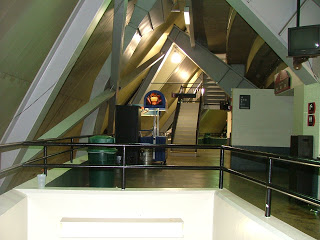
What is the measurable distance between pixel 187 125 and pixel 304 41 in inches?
419

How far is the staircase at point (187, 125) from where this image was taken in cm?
1443

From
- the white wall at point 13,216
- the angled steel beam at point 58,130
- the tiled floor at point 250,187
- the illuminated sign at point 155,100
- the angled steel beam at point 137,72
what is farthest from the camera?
the angled steel beam at point 137,72

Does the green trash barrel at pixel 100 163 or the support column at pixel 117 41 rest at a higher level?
the support column at pixel 117 41

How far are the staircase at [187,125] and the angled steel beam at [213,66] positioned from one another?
2.02m

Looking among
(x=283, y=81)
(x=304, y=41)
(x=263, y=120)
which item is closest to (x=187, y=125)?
(x=263, y=120)

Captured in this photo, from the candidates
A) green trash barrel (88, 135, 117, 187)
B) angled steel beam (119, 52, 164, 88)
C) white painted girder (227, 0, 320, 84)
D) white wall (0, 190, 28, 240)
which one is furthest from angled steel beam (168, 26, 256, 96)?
white wall (0, 190, 28, 240)

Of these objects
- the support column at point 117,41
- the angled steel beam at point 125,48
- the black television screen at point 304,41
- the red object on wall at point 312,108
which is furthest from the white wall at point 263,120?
the black television screen at point 304,41

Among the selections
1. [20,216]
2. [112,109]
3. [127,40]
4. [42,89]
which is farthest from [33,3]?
[112,109]

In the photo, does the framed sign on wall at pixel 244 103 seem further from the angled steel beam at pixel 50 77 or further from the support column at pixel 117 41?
the angled steel beam at pixel 50 77

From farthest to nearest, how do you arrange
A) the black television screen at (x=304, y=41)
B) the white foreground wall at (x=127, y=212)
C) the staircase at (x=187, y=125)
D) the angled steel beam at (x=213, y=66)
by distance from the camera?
the angled steel beam at (x=213, y=66), the staircase at (x=187, y=125), the black television screen at (x=304, y=41), the white foreground wall at (x=127, y=212)

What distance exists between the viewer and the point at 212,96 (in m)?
23.3

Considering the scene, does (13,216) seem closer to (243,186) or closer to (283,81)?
(243,186)

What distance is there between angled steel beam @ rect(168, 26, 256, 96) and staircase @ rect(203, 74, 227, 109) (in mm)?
4998

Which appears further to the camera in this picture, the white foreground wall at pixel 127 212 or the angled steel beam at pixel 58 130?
the angled steel beam at pixel 58 130
